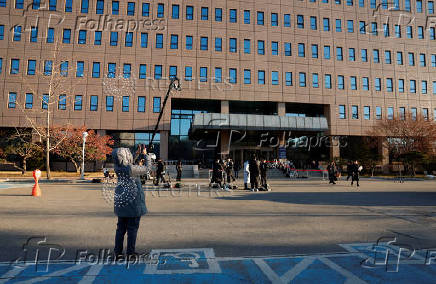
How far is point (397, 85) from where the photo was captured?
37719 millimetres

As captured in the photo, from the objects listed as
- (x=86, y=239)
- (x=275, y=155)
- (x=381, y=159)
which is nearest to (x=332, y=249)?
(x=86, y=239)

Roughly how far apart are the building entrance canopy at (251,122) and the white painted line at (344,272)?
24.2 meters

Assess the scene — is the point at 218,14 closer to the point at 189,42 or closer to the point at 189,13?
the point at 189,13

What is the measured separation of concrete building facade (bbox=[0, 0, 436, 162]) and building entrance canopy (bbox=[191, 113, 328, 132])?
4.53 m

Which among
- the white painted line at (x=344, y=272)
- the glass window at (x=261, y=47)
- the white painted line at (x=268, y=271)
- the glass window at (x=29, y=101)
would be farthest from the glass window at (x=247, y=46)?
the white painted line at (x=268, y=271)

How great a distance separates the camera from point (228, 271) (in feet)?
11.5

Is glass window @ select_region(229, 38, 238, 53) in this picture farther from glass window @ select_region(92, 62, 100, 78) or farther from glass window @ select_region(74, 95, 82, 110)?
glass window @ select_region(74, 95, 82, 110)

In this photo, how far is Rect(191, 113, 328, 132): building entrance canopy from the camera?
1104 inches

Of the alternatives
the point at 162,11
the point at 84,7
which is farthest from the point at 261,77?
the point at 84,7

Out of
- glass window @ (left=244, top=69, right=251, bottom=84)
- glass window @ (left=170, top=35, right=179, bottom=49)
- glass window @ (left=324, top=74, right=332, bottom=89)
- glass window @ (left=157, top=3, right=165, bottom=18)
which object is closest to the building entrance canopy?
glass window @ (left=244, top=69, right=251, bottom=84)

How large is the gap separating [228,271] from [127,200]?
1760mm

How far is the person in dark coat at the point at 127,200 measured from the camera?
146 inches

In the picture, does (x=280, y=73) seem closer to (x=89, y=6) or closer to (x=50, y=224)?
(x=89, y=6)

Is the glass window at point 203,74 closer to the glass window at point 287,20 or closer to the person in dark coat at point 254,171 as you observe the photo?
the glass window at point 287,20
